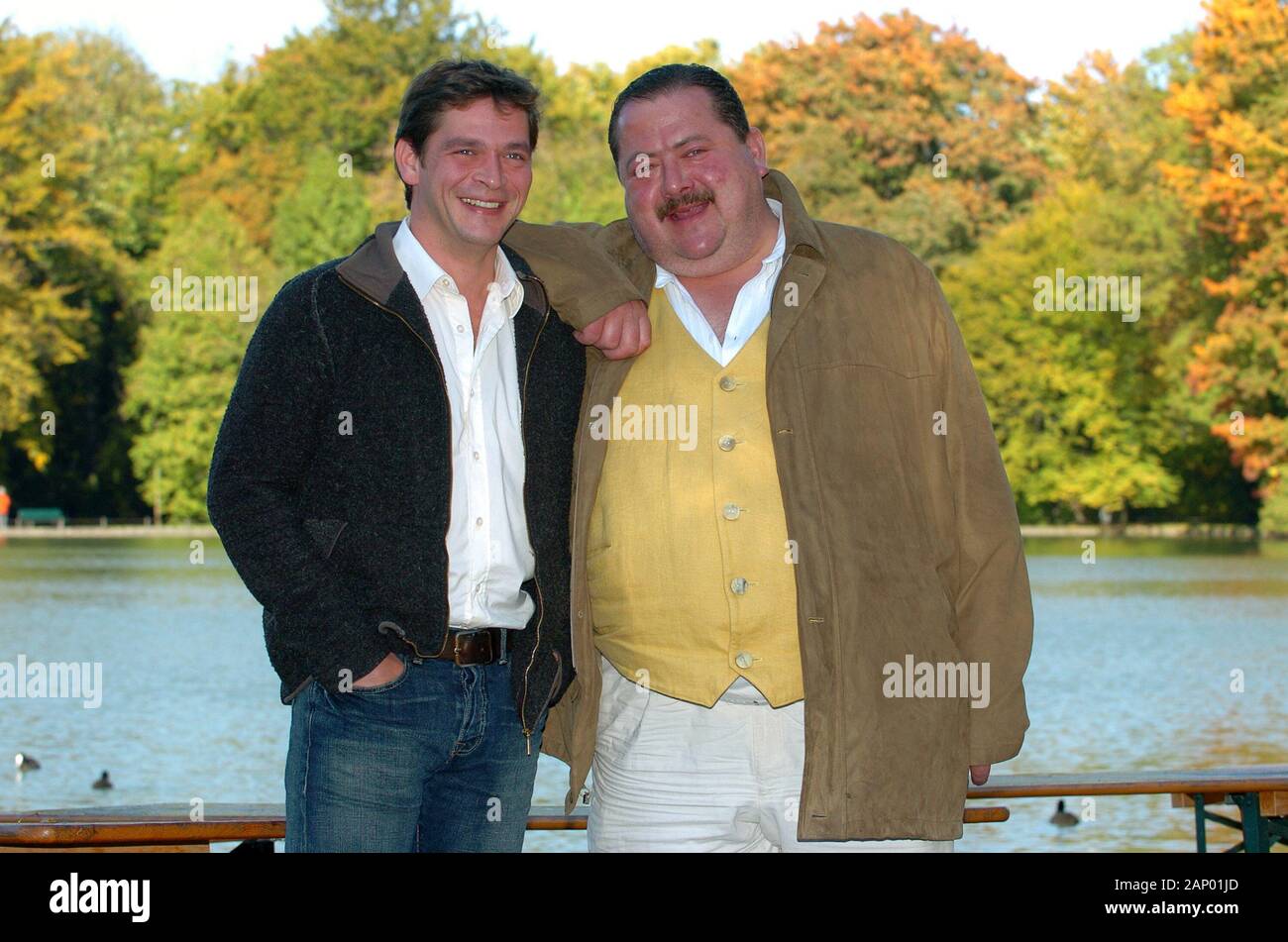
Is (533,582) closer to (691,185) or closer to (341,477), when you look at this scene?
(341,477)

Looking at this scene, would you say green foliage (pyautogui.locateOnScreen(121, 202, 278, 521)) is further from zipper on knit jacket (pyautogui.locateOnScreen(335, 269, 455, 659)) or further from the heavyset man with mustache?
zipper on knit jacket (pyautogui.locateOnScreen(335, 269, 455, 659))

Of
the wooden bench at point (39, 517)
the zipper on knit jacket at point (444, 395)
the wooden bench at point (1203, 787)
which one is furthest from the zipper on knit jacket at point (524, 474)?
the wooden bench at point (39, 517)

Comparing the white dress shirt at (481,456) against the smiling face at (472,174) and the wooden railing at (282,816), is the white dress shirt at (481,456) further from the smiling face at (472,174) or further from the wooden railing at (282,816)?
the wooden railing at (282,816)

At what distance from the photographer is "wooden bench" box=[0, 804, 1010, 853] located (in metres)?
4.67

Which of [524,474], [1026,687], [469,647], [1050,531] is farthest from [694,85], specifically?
[1050,531]

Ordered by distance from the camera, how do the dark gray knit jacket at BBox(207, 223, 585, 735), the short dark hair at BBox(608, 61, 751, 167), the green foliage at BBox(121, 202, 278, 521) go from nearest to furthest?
1. the dark gray knit jacket at BBox(207, 223, 585, 735)
2. the short dark hair at BBox(608, 61, 751, 167)
3. the green foliage at BBox(121, 202, 278, 521)

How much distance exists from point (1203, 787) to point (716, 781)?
7.85 ft

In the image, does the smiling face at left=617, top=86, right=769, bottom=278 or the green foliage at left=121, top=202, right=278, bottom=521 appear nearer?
the smiling face at left=617, top=86, right=769, bottom=278

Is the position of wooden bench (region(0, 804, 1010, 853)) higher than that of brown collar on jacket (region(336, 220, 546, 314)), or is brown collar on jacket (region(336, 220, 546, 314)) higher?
brown collar on jacket (region(336, 220, 546, 314))

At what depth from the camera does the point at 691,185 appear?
3791 mm

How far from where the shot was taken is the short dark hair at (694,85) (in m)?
3.85

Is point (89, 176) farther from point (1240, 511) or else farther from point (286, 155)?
point (1240, 511)

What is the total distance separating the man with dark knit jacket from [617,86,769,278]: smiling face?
21 centimetres

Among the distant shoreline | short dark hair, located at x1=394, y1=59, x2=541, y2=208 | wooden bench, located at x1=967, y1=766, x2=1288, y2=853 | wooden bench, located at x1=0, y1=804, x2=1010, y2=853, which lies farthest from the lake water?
the distant shoreline
